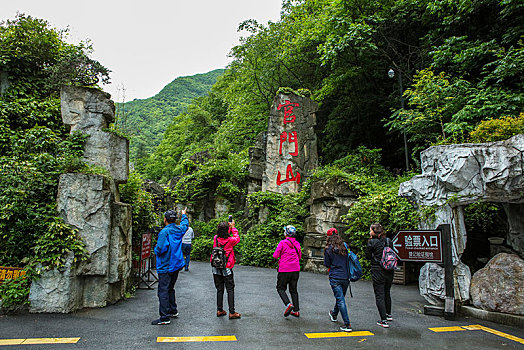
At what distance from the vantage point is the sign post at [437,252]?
19.9ft

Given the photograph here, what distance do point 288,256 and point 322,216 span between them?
6351mm

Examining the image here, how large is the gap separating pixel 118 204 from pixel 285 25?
58.1ft

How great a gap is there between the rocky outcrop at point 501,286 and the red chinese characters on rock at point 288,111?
36.5 feet

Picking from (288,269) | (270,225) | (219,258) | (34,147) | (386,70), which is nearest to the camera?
(219,258)

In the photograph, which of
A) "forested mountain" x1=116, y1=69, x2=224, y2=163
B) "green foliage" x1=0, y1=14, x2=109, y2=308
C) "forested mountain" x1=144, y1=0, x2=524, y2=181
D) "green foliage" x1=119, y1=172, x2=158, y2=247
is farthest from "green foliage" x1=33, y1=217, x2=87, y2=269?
"forested mountain" x1=116, y1=69, x2=224, y2=163

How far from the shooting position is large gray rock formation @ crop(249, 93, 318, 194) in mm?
15609

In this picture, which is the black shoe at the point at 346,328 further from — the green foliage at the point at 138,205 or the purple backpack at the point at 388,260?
the green foliage at the point at 138,205

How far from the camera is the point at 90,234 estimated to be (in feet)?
20.7

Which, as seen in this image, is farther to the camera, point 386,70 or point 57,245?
point 386,70

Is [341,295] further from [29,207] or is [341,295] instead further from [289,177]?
[289,177]

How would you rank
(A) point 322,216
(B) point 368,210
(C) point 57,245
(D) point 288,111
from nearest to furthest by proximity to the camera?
(C) point 57,245 < (B) point 368,210 < (A) point 322,216 < (D) point 288,111

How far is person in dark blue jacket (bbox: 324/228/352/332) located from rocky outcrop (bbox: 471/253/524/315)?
118 inches

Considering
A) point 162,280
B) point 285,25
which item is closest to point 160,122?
point 285,25

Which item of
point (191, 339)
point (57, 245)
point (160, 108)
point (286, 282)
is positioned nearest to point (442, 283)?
point (286, 282)
